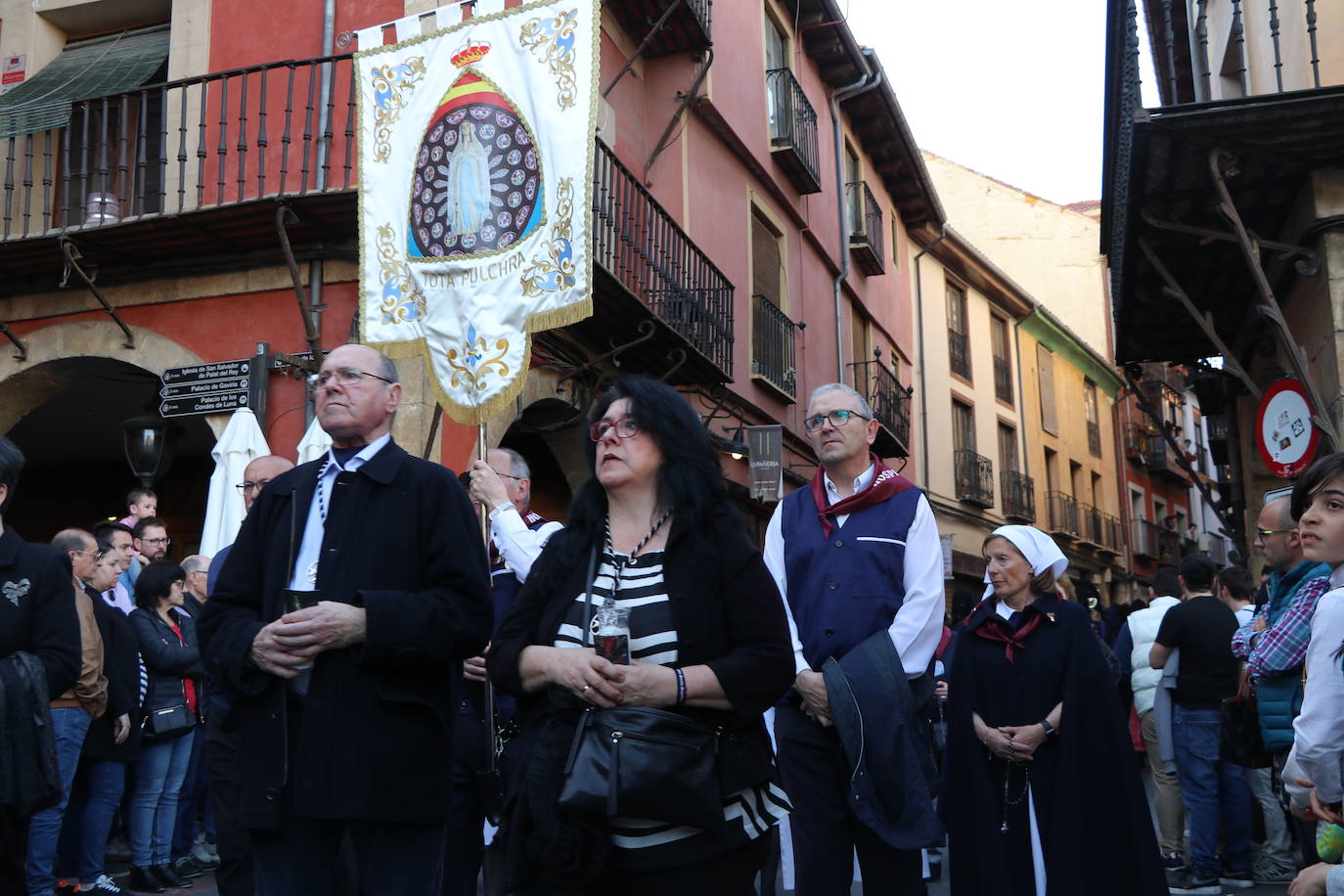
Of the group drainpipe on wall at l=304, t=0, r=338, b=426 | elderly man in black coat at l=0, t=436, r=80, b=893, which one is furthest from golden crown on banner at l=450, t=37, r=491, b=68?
elderly man in black coat at l=0, t=436, r=80, b=893

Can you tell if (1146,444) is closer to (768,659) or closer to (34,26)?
(34,26)

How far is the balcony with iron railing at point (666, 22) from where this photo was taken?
490 inches

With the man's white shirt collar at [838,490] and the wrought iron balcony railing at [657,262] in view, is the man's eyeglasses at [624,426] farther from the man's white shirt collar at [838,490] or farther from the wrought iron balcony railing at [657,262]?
the wrought iron balcony railing at [657,262]

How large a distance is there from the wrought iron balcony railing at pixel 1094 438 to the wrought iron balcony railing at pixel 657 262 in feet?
78.2

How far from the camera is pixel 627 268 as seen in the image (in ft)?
36.3

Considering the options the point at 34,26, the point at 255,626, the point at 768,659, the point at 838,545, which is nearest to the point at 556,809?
the point at 768,659

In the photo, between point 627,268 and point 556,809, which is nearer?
point 556,809

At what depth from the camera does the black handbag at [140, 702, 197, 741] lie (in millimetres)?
7188

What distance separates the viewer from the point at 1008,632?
203 inches

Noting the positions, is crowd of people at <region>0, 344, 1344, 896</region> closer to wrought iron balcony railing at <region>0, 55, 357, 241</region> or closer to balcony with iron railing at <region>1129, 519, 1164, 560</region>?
wrought iron balcony railing at <region>0, 55, 357, 241</region>

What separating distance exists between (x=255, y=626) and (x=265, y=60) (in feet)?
28.5

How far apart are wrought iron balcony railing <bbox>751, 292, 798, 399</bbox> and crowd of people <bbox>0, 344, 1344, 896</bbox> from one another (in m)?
9.79

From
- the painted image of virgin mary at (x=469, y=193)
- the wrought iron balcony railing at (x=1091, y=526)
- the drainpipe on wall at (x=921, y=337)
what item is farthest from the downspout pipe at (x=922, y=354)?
the painted image of virgin mary at (x=469, y=193)

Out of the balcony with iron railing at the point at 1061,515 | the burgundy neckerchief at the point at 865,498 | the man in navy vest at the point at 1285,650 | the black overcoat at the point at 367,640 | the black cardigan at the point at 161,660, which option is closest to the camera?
the black overcoat at the point at 367,640
